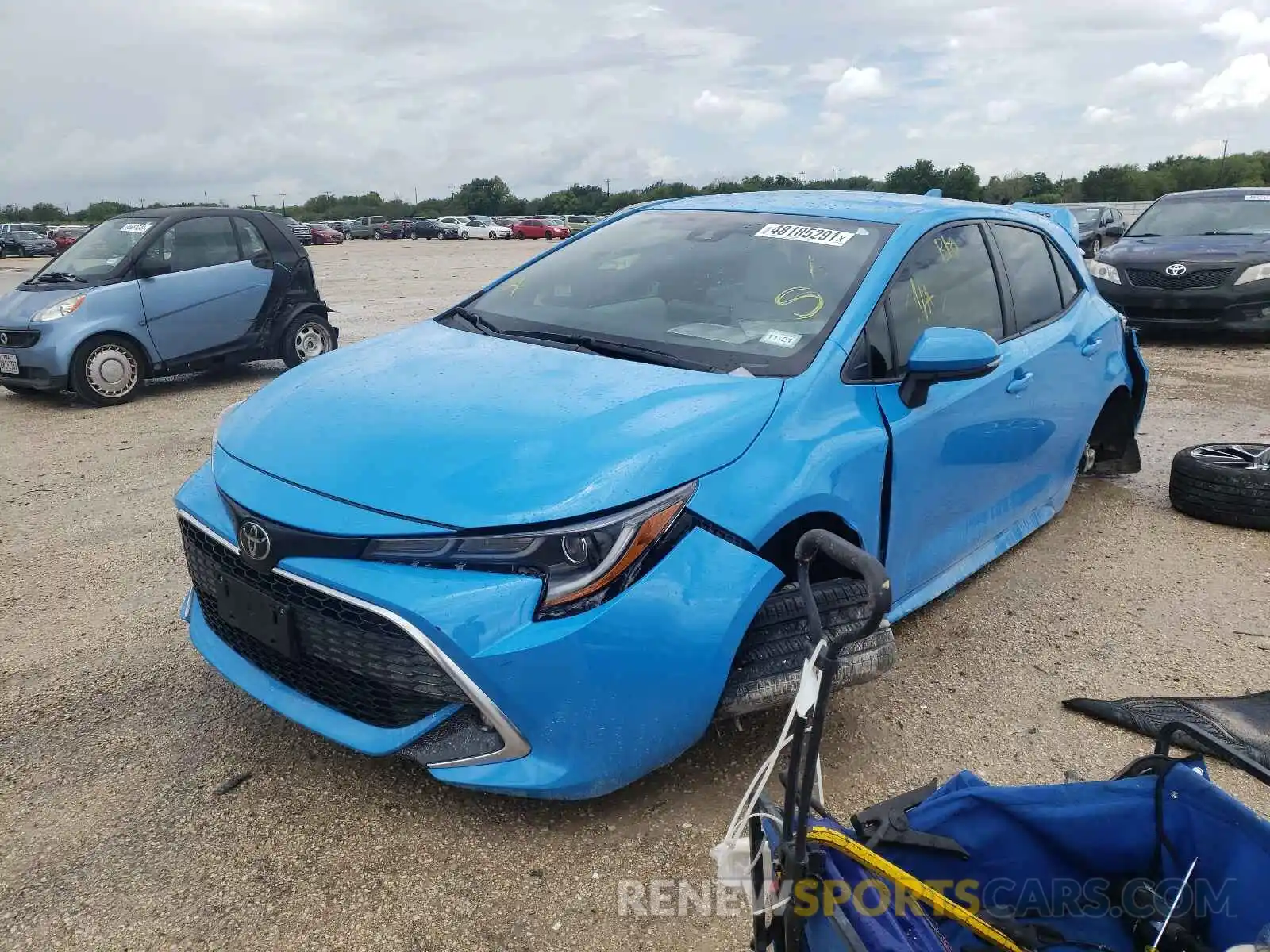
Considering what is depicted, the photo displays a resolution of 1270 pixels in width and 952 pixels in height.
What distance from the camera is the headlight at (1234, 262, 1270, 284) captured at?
960 cm

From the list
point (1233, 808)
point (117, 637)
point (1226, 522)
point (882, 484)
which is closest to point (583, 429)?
point (882, 484)

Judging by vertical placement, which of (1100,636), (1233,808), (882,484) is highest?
(882,484)

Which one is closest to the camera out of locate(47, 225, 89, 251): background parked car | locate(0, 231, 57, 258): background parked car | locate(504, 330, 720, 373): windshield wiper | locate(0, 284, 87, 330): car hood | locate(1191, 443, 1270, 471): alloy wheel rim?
locate(504, 330, 720, 373): windshield wiper

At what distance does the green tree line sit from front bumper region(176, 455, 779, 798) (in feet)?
Result: 9.22

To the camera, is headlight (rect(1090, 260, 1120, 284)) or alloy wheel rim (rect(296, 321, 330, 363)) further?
headlight (rect(1090, 260, 1120, 284))

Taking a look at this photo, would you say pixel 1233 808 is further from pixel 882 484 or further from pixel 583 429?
pixel 583 429

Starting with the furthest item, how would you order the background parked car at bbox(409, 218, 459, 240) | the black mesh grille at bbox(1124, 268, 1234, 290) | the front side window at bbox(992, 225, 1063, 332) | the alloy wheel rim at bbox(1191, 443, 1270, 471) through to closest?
the background parked car at bbox(409, 218, 459, 240) → the black mesh grille at bbox(1124, 268, 1234, 290) → the alloy wheel rim at bbox(1191, 443, 1270, 471) → the front side window at bbox(992, 225, 1063, 332)

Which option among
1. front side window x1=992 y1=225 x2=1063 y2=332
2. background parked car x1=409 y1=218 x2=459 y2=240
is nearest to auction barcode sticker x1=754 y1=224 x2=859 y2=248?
front side window x1=992 y1=225 x2=1063 y2=332

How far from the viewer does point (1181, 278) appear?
9.90 metres

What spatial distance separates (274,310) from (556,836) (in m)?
7.29

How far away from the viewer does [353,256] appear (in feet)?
107

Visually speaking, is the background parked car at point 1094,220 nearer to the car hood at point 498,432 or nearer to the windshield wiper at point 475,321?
the windshield wiper at point 475,321

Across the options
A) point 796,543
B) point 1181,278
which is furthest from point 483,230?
point 796,543

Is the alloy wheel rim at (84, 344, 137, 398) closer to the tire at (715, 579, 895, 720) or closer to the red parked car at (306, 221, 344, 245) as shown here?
the tire at (715, 579, 895, 720)
